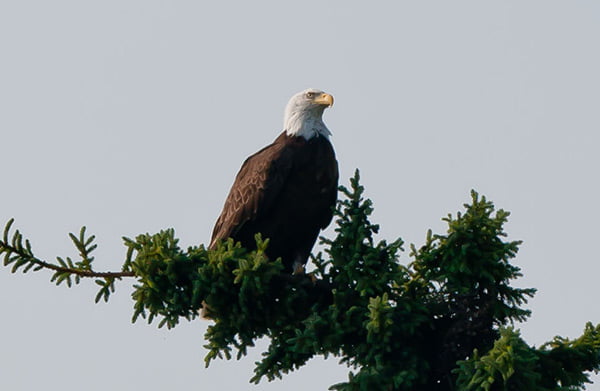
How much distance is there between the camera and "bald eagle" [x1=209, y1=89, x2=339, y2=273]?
9188 millimetres

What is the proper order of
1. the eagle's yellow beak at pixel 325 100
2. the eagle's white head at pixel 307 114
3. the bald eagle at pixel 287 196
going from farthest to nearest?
the eagle's yellow beak at pixel 325 100, the eagle's white head at pixel 307 114, the bald eagle at pixel 287 196

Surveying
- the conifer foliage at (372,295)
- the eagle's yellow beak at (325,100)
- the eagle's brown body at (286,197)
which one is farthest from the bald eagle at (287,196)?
the conifer foliage at (372,295)

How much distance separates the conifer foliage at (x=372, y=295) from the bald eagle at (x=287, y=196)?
192 cm

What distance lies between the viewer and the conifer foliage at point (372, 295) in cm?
686

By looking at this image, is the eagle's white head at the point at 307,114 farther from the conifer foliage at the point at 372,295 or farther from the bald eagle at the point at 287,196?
the conifer foliage at the point at 372,295

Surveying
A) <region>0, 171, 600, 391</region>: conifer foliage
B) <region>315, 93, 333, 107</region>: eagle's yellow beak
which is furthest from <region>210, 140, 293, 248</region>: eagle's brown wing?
<region>0, 171, 600, 391</region>: conifer foliage

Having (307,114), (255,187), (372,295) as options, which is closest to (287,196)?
(255,187)

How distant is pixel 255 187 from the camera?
30.5 feet

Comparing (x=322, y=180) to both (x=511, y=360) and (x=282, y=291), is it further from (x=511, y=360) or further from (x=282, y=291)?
(x=511, y=360)

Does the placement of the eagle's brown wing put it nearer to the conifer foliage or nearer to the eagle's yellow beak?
the eagle's yellow beak

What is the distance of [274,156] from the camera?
366 inches

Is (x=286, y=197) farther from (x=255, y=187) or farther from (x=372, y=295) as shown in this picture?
(x=372, y=295)

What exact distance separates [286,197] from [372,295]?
7.68ft

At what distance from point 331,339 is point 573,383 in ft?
4.92
